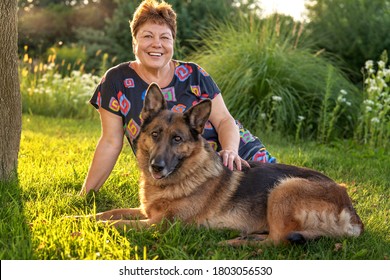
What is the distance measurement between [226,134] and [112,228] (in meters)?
1.55

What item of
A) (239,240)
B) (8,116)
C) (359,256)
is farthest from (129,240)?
(8,116)

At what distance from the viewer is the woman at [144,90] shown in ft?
14.3

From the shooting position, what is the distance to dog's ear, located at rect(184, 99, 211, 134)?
142 inches

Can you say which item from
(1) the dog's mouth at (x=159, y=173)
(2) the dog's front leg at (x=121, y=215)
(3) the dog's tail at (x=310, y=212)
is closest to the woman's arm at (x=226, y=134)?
(3) the dog's tail at (x=310, y=212)

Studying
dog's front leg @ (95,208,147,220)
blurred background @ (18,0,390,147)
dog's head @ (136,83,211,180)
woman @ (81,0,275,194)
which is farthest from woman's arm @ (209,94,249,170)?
blurred background @ (18,0,390,147)

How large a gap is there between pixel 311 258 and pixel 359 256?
338 millimetres

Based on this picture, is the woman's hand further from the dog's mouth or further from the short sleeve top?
the short sleeve top

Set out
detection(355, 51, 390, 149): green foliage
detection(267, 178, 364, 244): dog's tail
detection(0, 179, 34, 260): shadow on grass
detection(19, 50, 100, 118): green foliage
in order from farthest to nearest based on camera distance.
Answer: detection(19, 50, 100, 118): green foliage → detection(355, 51, 390, 149): green foliage → detection(267, 178, 364, 244): dog's tail → detection(0, 179, 34, 260): shadow on grass

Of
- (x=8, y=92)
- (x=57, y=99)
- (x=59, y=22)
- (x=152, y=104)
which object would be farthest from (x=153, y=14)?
(x=59, y=22)

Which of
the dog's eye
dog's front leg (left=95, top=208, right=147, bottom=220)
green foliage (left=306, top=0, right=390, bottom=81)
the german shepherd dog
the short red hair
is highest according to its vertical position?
green foliage (left=306, top=0, right=390, bottom=81)

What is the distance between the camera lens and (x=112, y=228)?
11.1 feet

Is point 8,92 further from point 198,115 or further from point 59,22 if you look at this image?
point 59,22

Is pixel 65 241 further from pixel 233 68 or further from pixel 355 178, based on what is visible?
pixel 233 68

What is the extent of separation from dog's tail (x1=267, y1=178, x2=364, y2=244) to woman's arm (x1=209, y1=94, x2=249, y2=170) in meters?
0.49
